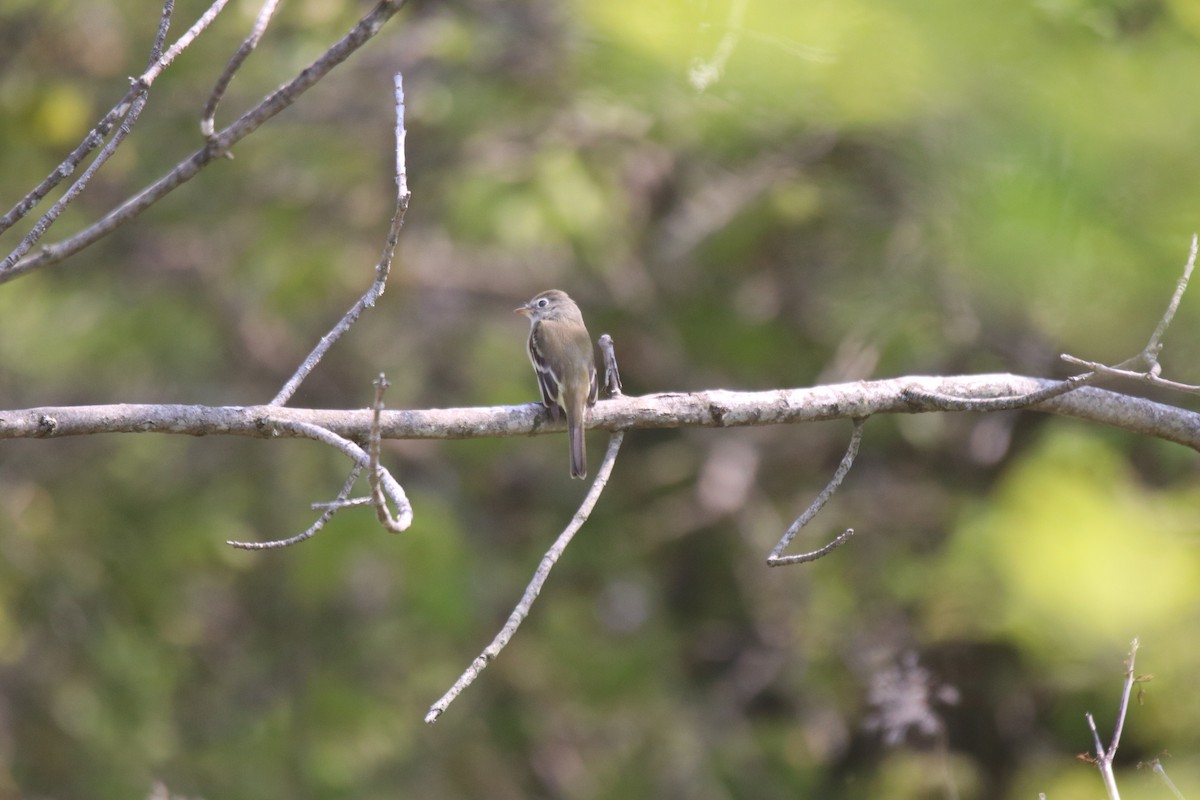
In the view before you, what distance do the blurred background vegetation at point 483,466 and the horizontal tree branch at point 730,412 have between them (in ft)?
5.76

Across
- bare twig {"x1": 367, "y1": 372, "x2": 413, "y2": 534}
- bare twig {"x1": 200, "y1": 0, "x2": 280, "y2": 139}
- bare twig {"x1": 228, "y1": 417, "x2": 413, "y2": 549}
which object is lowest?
bare twig {"x1": 228, "y1": 417, "x2": 413, "y2": 549}

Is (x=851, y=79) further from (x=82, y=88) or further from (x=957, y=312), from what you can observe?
(x=82, y=88)

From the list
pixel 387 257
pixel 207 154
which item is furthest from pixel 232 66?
pixel 387 257

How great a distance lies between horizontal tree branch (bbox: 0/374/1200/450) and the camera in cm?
268

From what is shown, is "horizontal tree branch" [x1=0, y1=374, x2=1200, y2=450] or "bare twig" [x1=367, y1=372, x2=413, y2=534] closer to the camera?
"bare twig" [x1=367, y1=372, x2=413, y2=534]

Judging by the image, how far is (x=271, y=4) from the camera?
80.2 inches

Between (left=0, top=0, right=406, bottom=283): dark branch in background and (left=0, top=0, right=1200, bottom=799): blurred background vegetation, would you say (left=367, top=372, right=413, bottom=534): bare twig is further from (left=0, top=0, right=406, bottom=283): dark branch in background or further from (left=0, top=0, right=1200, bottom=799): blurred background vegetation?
(left=0, top=0, right=1200, bottom=799): blurred background vegetation

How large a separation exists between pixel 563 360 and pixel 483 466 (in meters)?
4.19

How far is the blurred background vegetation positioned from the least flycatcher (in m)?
1.05

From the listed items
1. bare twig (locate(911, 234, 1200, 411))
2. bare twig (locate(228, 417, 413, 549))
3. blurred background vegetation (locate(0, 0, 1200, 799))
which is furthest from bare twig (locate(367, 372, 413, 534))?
blurred background vegetation (locate(0, 0, 1200, 799))

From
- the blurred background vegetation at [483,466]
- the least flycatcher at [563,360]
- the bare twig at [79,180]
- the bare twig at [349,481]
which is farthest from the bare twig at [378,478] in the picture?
the blurred background vegetation at [483,466]

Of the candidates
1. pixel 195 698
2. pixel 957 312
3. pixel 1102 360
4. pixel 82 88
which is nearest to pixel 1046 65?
pixel 1102 360

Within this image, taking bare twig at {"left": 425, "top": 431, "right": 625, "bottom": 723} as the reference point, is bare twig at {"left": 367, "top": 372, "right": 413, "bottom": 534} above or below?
above

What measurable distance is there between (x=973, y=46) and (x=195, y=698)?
8190mm
